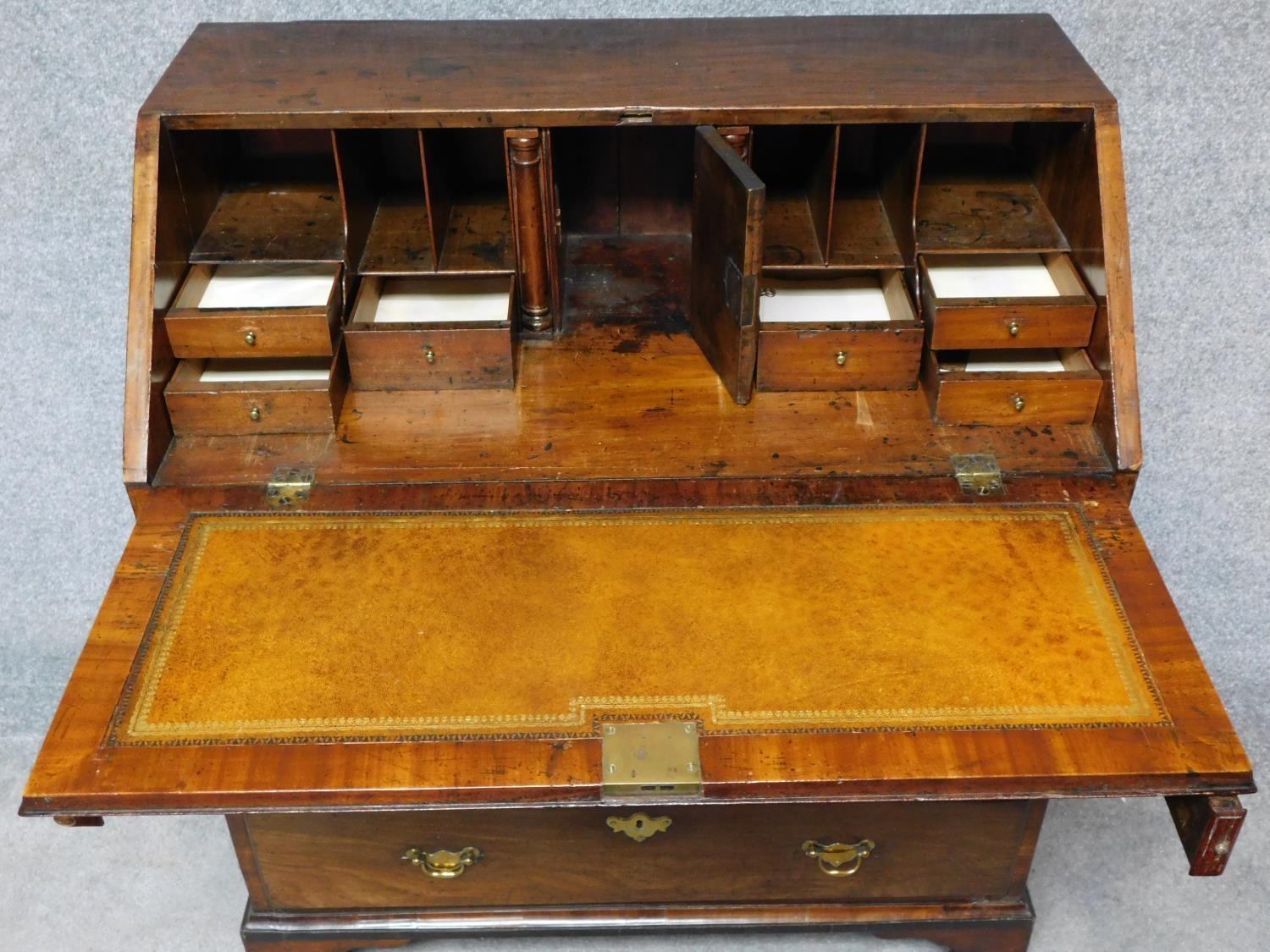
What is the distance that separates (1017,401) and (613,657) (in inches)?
29.6

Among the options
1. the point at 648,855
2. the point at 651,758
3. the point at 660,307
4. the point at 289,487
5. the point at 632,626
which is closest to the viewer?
the point at 651,758

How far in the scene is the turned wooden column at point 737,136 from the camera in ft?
6.24

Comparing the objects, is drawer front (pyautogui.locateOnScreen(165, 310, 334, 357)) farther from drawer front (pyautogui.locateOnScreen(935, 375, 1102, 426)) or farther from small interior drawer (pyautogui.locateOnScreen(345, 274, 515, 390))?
drawer front (pyautogui.locateOnScreen(935, 375, 1102, 426))

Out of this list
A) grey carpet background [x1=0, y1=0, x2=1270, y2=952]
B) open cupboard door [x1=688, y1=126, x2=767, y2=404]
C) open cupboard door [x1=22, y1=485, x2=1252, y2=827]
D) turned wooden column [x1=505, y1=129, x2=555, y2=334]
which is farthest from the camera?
grey carpet background [x1=0, y1=0, x2=1270, y2=952]

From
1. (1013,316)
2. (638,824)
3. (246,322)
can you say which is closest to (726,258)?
(1013,316)

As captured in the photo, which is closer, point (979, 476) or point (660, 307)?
point (979, 476)

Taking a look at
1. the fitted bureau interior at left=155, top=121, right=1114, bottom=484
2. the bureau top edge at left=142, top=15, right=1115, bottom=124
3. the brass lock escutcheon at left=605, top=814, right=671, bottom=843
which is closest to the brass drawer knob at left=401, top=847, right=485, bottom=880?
the brass lock escutcheon at left=605, top=814, right=671, bottom=843

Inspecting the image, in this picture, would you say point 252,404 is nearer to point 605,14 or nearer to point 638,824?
point 638,824

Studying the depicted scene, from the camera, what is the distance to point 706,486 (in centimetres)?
186

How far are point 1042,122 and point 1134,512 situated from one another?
1060 millimetres

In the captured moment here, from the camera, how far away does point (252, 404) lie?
6.36 ft

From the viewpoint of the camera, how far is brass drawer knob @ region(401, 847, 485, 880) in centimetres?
194

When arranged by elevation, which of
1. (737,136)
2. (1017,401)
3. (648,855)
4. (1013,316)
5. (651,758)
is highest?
(737,136)

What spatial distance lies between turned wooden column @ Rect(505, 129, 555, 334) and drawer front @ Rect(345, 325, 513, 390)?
0.11m
